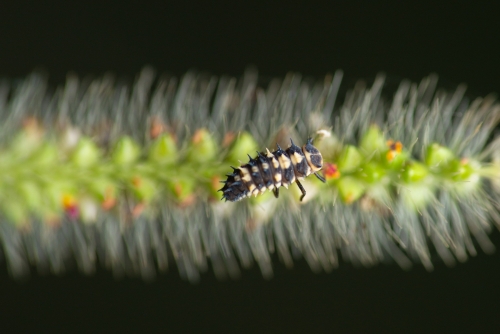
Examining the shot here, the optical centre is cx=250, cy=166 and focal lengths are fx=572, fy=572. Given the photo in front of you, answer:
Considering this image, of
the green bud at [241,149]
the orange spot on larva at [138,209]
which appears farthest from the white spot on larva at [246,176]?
the orange spot on larva at [138,209]

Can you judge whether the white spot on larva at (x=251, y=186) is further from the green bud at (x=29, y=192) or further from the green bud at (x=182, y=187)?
the green bud at (x=29, y=192)

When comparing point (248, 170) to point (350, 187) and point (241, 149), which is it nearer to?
point (241, 149)

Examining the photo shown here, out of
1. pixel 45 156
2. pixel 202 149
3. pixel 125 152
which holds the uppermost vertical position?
pixel 45 156

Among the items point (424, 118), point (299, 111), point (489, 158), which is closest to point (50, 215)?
point (299, 111)

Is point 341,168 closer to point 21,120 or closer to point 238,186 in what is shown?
point 238,186

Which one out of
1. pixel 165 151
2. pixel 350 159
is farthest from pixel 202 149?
pixel 350 159

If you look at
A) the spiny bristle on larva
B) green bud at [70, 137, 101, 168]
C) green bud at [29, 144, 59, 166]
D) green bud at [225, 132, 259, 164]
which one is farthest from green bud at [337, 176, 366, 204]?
green bud at [29, 144, 59, 166]

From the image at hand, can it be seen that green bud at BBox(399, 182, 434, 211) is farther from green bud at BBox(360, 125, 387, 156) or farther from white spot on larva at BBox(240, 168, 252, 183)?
white spot on larva at BBox(240, 168, 252, 183)
